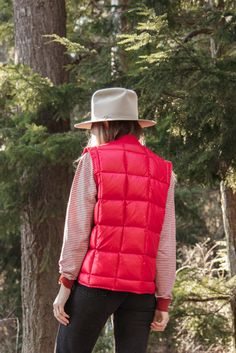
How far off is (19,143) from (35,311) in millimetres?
1955

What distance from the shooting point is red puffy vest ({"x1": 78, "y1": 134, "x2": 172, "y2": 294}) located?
109 inches

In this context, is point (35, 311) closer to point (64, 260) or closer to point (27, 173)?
point (27, 173)

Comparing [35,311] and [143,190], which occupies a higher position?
[143,190]

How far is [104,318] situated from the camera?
2.83 meters

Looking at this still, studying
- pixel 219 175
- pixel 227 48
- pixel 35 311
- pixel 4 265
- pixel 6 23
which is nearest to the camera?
pixel 219 175

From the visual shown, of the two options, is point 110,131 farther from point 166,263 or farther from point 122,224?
point 166,263

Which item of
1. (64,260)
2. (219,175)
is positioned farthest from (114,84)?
(64,260)

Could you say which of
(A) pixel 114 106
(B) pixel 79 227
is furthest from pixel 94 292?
(A) pixel 114 106

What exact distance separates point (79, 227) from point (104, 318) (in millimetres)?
405

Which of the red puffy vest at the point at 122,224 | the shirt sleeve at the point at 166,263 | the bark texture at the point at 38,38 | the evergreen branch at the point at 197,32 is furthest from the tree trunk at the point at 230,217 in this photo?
the red puffy vest at the point at 122,224

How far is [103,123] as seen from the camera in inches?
118

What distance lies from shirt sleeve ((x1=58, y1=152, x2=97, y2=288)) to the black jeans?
0.08 metres

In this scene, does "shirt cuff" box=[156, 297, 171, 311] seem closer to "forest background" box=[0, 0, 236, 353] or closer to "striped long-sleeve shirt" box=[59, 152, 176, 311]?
"striped long-sleeve shirt" box=[59, 152, 176, 311]

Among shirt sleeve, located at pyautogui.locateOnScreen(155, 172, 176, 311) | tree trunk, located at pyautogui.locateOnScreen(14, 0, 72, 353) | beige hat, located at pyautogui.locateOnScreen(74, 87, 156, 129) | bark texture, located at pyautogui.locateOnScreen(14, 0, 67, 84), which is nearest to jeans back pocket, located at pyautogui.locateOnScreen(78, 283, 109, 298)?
shirt sleeve, located at pyautogui.locateOnScreen(155, 172, 176, 311)
